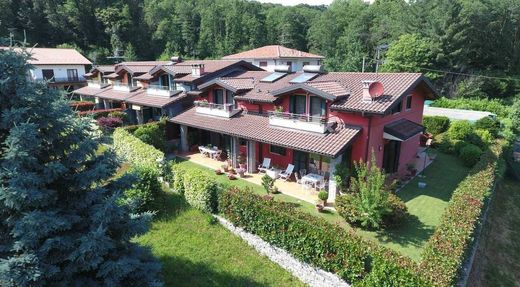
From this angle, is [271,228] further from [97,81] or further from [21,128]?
[97,81]

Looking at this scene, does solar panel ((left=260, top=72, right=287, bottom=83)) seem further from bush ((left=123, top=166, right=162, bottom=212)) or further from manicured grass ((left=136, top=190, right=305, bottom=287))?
manicured grass ((left=136, top=190, right=305, bottom=287))

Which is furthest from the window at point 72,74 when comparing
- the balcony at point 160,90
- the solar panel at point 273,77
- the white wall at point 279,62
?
the solar panel at point 273,77

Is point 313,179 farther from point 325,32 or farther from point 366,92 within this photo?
point 325,32

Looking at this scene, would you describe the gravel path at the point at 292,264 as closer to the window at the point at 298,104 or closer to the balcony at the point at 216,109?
the window at the point at 298,104

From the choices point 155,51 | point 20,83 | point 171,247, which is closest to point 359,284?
point 171,247

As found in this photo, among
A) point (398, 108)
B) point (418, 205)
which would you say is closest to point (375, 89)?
point (398, 108)

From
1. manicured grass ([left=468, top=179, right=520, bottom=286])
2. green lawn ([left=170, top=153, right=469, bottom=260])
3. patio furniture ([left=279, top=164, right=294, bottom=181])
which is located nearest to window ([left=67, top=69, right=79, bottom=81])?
green lawn ([left=170, top=153, right=469, bottom=260])
